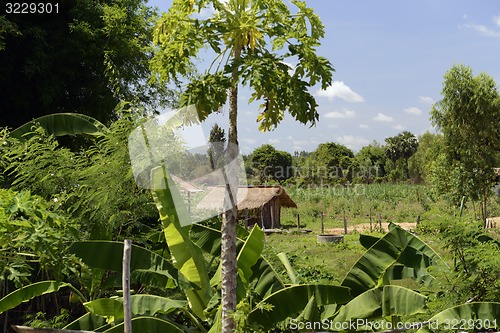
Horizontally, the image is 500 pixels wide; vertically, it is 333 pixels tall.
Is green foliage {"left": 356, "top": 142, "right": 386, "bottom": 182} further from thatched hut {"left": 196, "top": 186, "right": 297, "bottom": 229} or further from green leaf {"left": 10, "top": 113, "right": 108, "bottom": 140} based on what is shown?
green leaf {"left": 10, "top": 113, "right": 108, "bottom": 140}

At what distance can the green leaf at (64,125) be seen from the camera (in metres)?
5.61

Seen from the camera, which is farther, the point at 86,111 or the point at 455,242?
the point at 86,111

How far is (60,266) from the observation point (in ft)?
12.2

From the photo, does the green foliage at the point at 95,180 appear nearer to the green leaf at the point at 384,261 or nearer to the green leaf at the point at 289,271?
the green leaf at the point at 289,271

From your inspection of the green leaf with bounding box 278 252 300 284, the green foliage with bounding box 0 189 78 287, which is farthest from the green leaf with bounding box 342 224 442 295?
the green foliage with bounding box 0 189 78 287

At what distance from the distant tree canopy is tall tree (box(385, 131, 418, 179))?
129ft

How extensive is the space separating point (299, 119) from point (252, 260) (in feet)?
4.24

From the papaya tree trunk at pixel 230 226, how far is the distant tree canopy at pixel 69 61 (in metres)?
6.16

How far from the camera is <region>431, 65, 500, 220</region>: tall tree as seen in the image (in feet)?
49.7

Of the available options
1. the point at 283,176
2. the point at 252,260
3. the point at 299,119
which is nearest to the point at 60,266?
the point at 252,260

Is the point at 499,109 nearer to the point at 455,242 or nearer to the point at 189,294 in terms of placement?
the point at 455,242

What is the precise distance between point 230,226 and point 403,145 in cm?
4534

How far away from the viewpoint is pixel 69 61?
10.1 metres

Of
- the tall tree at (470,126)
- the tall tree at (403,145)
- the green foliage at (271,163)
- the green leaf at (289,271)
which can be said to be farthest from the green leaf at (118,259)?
the tall tree at (403,145)
